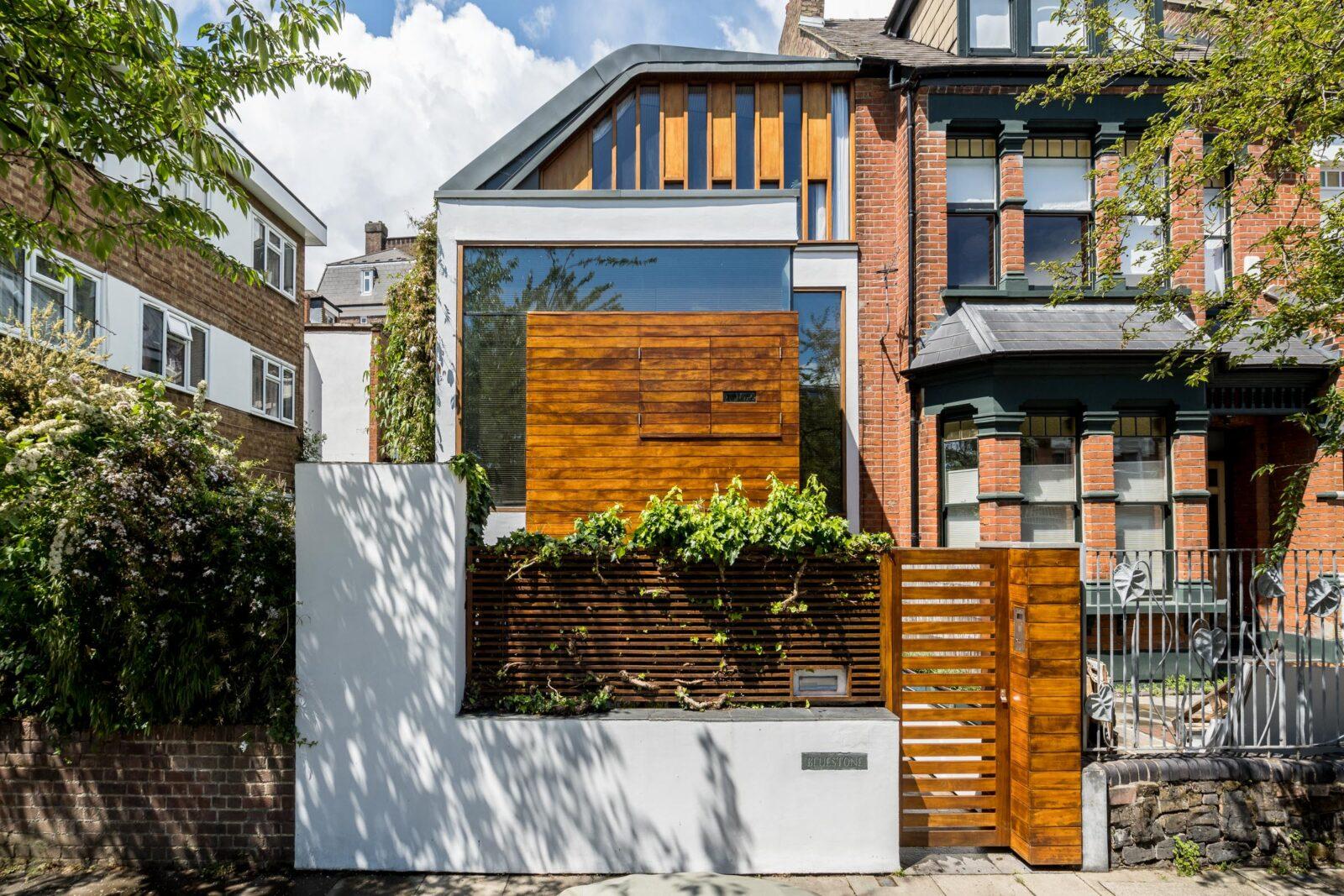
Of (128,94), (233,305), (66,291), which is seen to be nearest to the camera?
(128,94)

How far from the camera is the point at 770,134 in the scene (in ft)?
32.7

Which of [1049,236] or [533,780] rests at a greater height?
[1049,236]

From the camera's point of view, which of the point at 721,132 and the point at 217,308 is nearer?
the point at 721,132

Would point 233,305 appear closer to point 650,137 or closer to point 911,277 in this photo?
point 650,137

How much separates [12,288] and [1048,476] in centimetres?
1351

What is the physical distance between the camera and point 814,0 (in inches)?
520

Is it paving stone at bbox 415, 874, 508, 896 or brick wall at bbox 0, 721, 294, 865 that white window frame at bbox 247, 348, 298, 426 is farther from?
paving stone at bbox 415, 874, 508, 896

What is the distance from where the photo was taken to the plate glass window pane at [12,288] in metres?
9.09

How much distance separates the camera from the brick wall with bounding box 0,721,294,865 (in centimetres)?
484

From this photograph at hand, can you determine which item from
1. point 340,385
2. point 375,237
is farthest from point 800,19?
point 375,237

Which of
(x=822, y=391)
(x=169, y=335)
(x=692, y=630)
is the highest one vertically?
(x=169, y=335)

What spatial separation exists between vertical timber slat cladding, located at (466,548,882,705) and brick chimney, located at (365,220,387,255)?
37973mm

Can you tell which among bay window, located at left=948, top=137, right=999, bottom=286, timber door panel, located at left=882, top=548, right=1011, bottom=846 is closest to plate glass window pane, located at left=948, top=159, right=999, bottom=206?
bay window, located at left=948, top=137, right=999, bottom=286

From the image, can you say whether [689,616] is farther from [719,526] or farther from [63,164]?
[63,164]
